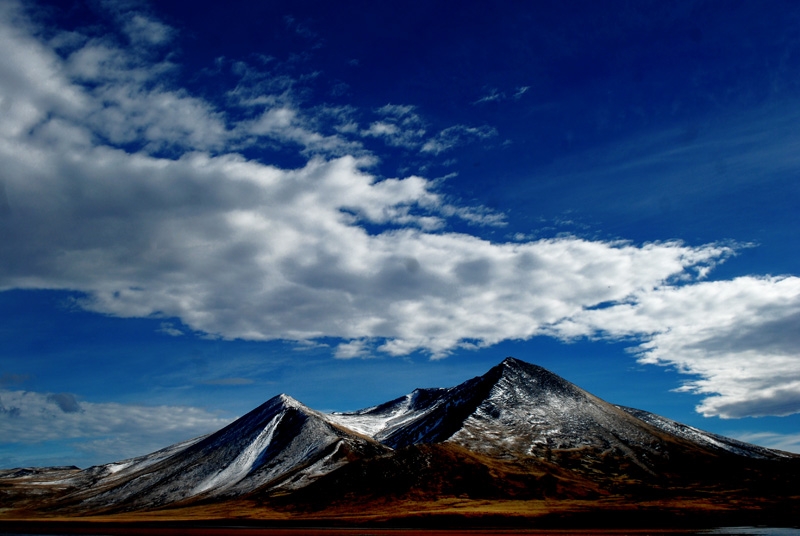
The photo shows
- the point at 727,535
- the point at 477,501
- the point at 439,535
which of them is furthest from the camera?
the point at 477,501

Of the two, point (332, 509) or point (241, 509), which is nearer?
point (332, 509)

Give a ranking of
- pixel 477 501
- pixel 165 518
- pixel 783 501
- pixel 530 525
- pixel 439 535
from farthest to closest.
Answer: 1. pixel 165 518
2. pixel 477 501
3. pixel 783 501
4. pixel 530 525
5. pixel 439 535

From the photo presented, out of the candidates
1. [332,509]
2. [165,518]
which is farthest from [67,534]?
[332,509]

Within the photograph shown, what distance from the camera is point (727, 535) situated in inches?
3688

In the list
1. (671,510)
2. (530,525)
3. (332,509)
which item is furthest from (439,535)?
(332,509)

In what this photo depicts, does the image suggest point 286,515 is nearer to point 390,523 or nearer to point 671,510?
point 390,523

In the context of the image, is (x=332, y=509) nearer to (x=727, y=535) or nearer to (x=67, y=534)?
(x=67, y=534)

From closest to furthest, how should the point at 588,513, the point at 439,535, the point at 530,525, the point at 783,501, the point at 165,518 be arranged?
the point at 439,535 < the point at 530,525 < the point at 588,513 < the point at 783,501 < the point at 165,518

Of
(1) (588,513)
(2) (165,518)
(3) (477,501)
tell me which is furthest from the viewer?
(2) (165,518)

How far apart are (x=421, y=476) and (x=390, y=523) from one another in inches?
2406

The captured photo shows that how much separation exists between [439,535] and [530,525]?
28.2 m

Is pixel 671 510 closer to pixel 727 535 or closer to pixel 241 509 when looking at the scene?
pixel 727 535

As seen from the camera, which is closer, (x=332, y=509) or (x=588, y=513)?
(x=588, y=513)

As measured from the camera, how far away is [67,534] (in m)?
130
